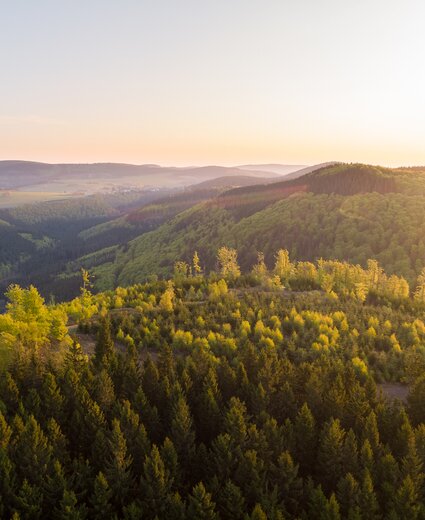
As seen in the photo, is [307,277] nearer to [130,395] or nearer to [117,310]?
[117,310]

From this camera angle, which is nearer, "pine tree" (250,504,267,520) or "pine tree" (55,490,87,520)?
"pine tree" (250,504,267,520)

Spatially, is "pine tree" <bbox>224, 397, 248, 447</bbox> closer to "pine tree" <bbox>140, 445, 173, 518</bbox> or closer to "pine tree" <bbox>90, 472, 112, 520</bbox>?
"pine tree" <bbox>140, 445, 173, 518</bbox>

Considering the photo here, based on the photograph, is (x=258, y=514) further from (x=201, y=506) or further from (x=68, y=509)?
(x=68, y=509)

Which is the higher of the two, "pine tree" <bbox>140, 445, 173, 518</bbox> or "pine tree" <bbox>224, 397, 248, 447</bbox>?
"pine tree" <bbox>224, 397, 248, 447</bbox>

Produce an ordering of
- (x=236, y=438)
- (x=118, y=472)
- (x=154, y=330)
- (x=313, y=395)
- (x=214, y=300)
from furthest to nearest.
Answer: (x=214, y=300) → (x=154, y=330) → (x=313, y=395) → (x=236, y=438) → (x=118, y=472)

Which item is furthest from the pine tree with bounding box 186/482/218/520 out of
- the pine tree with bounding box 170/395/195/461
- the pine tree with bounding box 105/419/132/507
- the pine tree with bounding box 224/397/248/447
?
the pine tree with bounding box 170/395/195/461

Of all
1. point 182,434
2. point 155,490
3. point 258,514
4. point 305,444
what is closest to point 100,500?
point 155,490

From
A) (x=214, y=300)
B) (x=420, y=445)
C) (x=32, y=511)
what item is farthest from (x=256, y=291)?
(x=32, y=511)

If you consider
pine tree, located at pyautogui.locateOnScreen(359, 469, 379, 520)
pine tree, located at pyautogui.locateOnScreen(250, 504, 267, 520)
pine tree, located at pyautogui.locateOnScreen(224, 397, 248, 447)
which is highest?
pine tree, located at pyautogui.locateOnScreen(224, 397, 248, 447)

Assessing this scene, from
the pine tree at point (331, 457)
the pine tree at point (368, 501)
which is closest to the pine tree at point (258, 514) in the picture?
the pine tree at point (368, 501)

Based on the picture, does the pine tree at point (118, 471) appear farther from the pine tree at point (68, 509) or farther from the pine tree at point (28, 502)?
the pine tree at point (28, 502)

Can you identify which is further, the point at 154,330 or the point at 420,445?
the point at 154,330
